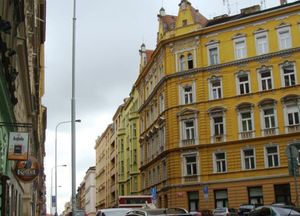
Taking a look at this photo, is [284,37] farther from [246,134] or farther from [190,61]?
[190,61]

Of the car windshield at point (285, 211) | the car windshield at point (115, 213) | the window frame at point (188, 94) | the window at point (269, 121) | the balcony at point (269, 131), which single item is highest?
the window frame at point (188, 94)

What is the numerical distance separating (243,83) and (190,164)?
9.61 meters

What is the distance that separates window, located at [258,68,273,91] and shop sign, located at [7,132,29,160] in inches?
1559

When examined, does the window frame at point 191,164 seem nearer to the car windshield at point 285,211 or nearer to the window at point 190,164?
the window at point 190,164

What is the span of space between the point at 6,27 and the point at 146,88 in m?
58.6

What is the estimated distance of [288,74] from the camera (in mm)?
50250

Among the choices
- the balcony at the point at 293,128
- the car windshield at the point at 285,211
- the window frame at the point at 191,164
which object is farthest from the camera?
the window frame at the point at 191,164

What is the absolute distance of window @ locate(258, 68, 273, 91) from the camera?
50.9 metres

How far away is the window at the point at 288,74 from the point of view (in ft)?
164

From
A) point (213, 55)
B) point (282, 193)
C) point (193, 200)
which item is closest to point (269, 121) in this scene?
point (282, 193)

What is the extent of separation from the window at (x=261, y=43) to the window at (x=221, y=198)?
543 inches

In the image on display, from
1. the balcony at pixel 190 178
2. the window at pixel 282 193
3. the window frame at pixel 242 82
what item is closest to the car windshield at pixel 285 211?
the window at pixel 282 193

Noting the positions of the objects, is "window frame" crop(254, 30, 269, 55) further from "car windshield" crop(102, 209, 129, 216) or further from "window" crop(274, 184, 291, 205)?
"car windshield" crop(102, 209, 129, 216)

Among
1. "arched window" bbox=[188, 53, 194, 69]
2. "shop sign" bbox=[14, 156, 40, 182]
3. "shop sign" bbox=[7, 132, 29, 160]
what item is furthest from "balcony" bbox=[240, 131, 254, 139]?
"shop sign" bbox=[7, 132, 29, 160]
